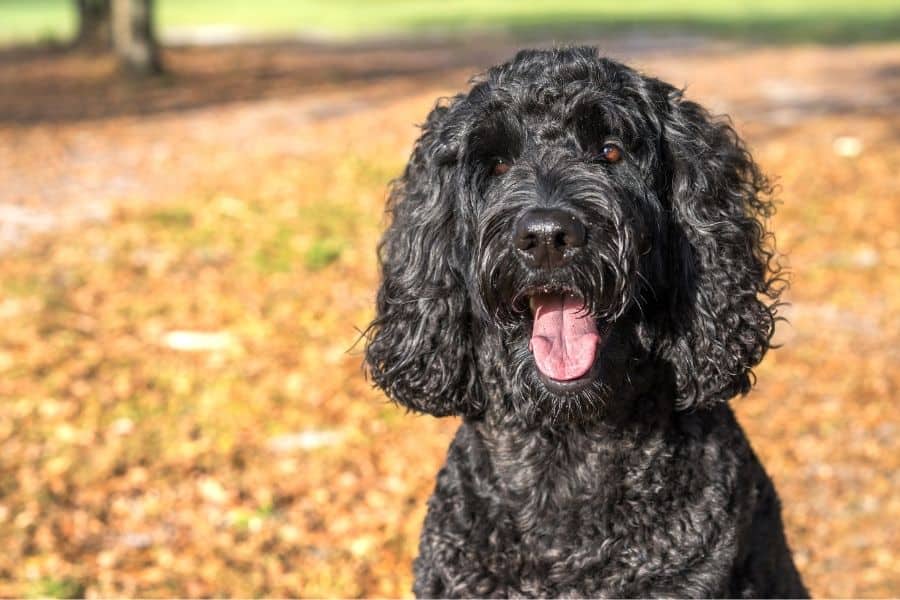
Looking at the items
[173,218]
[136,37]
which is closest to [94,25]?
[136,37]

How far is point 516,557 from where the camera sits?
3.57 m

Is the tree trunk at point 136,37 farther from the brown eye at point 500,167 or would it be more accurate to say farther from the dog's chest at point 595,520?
the dog's chest at point 595,520

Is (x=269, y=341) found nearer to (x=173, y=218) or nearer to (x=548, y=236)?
(x=173, y=218)

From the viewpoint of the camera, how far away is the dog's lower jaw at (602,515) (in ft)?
11.5

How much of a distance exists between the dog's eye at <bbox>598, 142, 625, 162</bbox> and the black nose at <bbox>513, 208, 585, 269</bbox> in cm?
35

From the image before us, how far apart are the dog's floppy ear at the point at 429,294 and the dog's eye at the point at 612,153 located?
1.49 ft

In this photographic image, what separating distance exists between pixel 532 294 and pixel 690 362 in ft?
1.81

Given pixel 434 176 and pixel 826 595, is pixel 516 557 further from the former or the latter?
pixel 826 595

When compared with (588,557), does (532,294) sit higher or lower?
higher

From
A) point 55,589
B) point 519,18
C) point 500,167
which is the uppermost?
point 500,167

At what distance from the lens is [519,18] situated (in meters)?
38.0

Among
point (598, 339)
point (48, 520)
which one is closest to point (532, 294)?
point (598, 339)

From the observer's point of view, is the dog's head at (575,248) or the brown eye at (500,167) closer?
the dog's head at (575,248)

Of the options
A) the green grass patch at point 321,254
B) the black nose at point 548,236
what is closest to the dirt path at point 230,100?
the green grass patch at point 321,254
